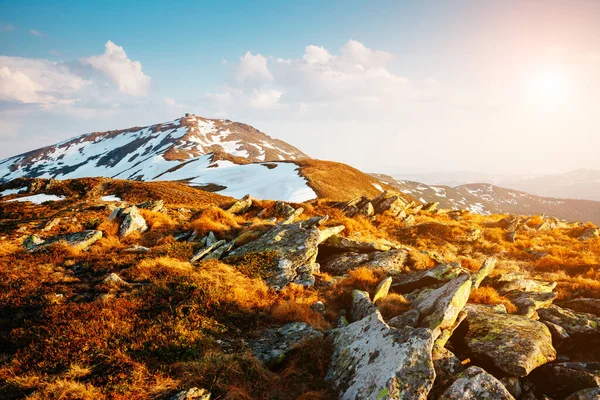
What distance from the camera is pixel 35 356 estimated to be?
618 centimetres

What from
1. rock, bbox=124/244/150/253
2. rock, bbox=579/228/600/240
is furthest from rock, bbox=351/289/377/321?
rock, bbox=579/228/600/240

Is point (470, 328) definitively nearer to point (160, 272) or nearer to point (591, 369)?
point (591, 369)

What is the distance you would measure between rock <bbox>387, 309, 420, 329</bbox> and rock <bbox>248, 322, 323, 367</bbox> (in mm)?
2231

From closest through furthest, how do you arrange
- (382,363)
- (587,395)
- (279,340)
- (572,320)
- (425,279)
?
(587,395), (382,363), (279,340), (572,320), (425,279)

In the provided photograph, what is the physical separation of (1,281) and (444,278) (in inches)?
621

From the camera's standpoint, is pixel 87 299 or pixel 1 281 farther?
pixel 1 281

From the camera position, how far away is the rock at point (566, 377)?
6.23 meters

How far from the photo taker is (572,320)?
9117 millimetres

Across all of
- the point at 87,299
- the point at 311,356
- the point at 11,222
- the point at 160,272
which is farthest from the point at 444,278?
the point at 11,222

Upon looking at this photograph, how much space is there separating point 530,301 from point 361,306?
250 inches

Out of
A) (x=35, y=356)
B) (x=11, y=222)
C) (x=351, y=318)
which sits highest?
(x=11, y=222)

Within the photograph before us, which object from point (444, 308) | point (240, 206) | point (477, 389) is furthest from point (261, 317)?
point (240, 206)

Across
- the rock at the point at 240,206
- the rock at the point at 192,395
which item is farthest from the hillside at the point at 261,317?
the rock at the point at 240,206

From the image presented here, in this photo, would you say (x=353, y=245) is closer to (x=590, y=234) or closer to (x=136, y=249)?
(x=136, y=249)
